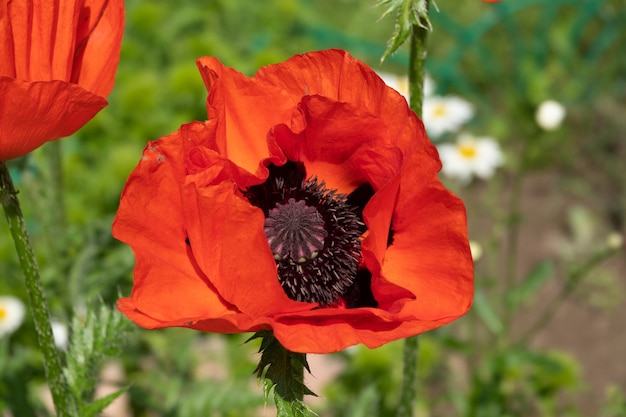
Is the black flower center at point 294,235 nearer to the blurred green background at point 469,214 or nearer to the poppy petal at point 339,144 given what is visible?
the poppy petal at point 339,144

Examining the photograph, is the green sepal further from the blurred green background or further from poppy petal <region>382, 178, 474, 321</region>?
the blurred green background

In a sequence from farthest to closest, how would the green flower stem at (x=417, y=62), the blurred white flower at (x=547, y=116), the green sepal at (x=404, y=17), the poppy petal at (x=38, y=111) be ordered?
the blurred white flower at (x=547, y=116), the green flower stem at (x=417, y=62), the green sepal at (x=404, y=17), the poppy petal at (x=38, y=111)

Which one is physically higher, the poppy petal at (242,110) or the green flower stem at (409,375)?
the poppy petal at (242,110)

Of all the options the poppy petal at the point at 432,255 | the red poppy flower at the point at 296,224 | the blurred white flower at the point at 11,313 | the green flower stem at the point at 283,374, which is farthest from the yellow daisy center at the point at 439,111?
the green flower stem at the point at 283,374

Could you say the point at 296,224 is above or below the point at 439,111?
below

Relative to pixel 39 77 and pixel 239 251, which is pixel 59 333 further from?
pixel 239 251

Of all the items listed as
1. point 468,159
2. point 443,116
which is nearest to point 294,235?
point 468,159

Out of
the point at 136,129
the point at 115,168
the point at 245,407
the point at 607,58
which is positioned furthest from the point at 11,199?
the point at 607,58
